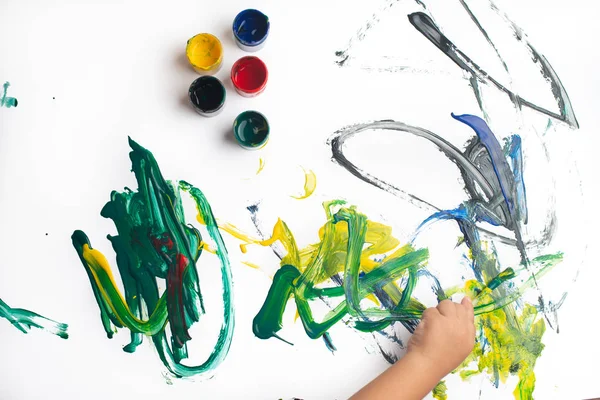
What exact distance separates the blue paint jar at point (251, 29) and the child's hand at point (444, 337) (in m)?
0.61

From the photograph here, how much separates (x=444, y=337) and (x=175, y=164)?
0.59 metres

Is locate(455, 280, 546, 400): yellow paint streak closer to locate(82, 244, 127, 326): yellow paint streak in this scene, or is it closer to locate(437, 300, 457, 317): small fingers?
locate(437, 300, 457, 317): small fingers

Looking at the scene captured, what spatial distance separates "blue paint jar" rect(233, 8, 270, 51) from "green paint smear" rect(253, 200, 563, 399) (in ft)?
1.12

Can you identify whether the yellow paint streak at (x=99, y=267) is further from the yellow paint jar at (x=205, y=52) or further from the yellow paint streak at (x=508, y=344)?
the yellow paint streak at (x=508, y=344)

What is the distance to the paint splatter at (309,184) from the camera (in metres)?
0.87

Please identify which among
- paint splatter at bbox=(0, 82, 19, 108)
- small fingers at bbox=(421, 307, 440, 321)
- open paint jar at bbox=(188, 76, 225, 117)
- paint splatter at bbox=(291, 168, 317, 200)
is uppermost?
paint splatter at bbox=(0, 82, 19, 108)

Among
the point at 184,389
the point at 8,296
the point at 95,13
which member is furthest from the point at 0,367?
the point at 95,13

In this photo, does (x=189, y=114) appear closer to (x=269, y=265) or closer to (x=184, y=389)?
(x=269, y=265)

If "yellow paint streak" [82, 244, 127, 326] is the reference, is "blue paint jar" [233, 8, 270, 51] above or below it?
above

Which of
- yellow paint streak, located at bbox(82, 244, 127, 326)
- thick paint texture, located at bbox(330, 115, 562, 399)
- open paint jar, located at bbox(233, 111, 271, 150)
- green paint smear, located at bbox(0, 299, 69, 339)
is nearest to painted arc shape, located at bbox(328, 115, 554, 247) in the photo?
thick paint texture, located at bbox(330, 115, 562, 399)

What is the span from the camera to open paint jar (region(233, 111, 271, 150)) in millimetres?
851

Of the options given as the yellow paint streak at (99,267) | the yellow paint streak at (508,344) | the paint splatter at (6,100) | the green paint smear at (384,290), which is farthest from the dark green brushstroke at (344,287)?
the paint splatter at (6,100)

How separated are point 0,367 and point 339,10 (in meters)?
0.92

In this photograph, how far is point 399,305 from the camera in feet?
2.86
